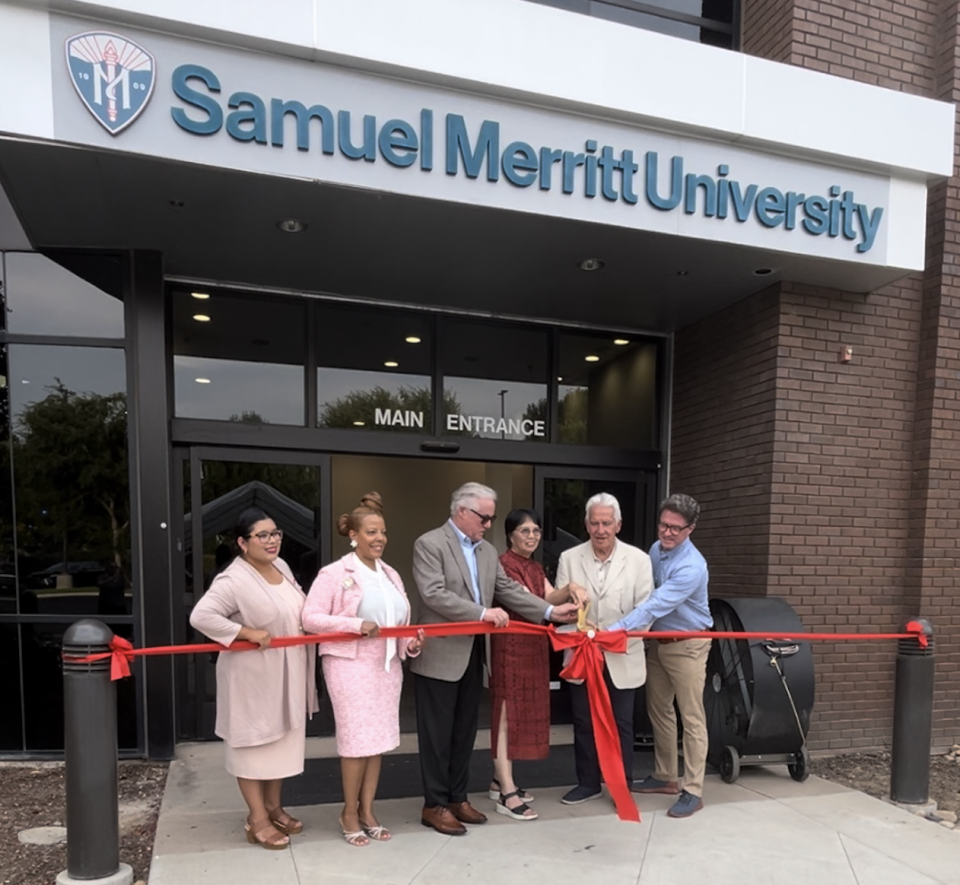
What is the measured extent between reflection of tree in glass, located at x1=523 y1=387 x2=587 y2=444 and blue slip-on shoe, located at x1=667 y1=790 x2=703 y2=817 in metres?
3.22

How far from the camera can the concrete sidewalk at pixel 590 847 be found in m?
3.44

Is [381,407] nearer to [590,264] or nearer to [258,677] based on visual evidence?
[590,264]

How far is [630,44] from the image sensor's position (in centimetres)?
448

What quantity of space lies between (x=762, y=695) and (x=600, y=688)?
1.39 meters

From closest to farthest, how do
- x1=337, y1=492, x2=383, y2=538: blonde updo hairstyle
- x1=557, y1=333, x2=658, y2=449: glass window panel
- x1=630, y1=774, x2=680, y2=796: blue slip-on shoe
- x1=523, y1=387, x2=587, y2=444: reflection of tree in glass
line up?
1. x1=337, y1=492, x2=383, y2=538: blonde updo hairstyle
2. x1=630, y1=774, x2=680, y2=796: blue slip-on shoe
3. x1=523, y1=387, x2=587, y2=444: reflection of tree in glass
4. x1=557, y1=333, x2=658, y2=449: glass window panel

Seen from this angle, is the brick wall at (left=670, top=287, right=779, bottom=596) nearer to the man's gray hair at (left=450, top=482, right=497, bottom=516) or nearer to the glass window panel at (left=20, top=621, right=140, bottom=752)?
the man's gray hair at (left=450, top=482, right=497, bottom=516)

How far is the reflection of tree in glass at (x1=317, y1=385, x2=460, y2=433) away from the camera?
6062 mm

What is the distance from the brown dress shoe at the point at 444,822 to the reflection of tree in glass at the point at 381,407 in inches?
124

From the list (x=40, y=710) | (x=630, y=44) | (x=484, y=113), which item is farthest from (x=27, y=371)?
(x=630, y=44)

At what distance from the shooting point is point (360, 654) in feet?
11.8

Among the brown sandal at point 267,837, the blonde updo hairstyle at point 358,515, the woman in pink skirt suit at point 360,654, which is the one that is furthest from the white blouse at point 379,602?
the brown sandal at point 267,837

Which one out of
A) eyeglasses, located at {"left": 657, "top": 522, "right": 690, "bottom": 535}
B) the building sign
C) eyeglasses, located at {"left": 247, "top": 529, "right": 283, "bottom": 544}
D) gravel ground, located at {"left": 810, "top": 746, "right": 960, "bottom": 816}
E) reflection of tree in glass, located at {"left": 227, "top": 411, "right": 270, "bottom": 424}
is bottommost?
gravel ground, located at {"left": 810, "top": 746, "right": 960, "bottom": 816}

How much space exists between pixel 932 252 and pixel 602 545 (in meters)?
4.01

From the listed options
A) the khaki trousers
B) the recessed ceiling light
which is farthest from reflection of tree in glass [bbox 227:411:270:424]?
the khaki trousers
